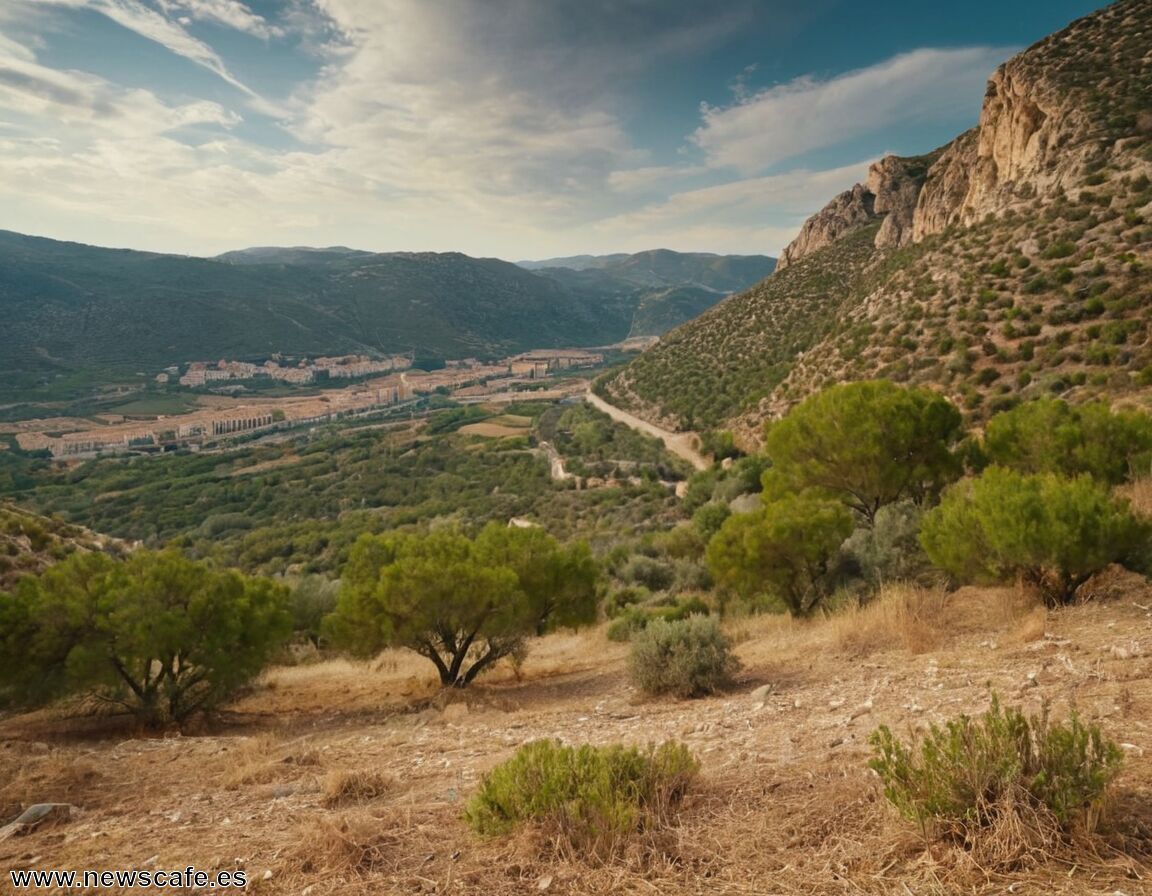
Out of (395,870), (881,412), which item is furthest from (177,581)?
(881,412)

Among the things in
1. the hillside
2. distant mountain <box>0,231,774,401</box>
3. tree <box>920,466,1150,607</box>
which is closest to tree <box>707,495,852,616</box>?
tree <box>920,466,1150,607</box>

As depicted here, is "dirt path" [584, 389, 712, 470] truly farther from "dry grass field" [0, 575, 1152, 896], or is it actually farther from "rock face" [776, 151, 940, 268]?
"dry grass field" [0, 575, 1152, 896]

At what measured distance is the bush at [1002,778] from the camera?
278 cm

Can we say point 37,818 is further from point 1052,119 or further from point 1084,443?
point 1052,119

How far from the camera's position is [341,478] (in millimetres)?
50625

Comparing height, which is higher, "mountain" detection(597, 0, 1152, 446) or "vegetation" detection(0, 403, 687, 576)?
"mountain" detection(597, 0, 1152, 446)

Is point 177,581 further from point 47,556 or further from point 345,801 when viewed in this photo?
point 47,556

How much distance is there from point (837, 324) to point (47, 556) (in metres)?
36.5

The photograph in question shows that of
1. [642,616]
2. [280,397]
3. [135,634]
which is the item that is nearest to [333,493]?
[642,616]

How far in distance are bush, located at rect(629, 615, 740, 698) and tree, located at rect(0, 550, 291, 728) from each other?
6.62 meters

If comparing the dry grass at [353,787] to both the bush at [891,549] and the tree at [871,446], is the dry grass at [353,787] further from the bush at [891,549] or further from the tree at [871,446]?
the tree at [871,446]

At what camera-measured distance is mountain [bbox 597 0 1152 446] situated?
22.6 m

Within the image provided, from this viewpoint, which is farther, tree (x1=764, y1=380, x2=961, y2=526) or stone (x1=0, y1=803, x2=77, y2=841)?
tree (x1=764, y1=380, x2=961, y2=526)

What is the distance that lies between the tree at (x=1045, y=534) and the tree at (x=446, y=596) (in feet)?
21.7
